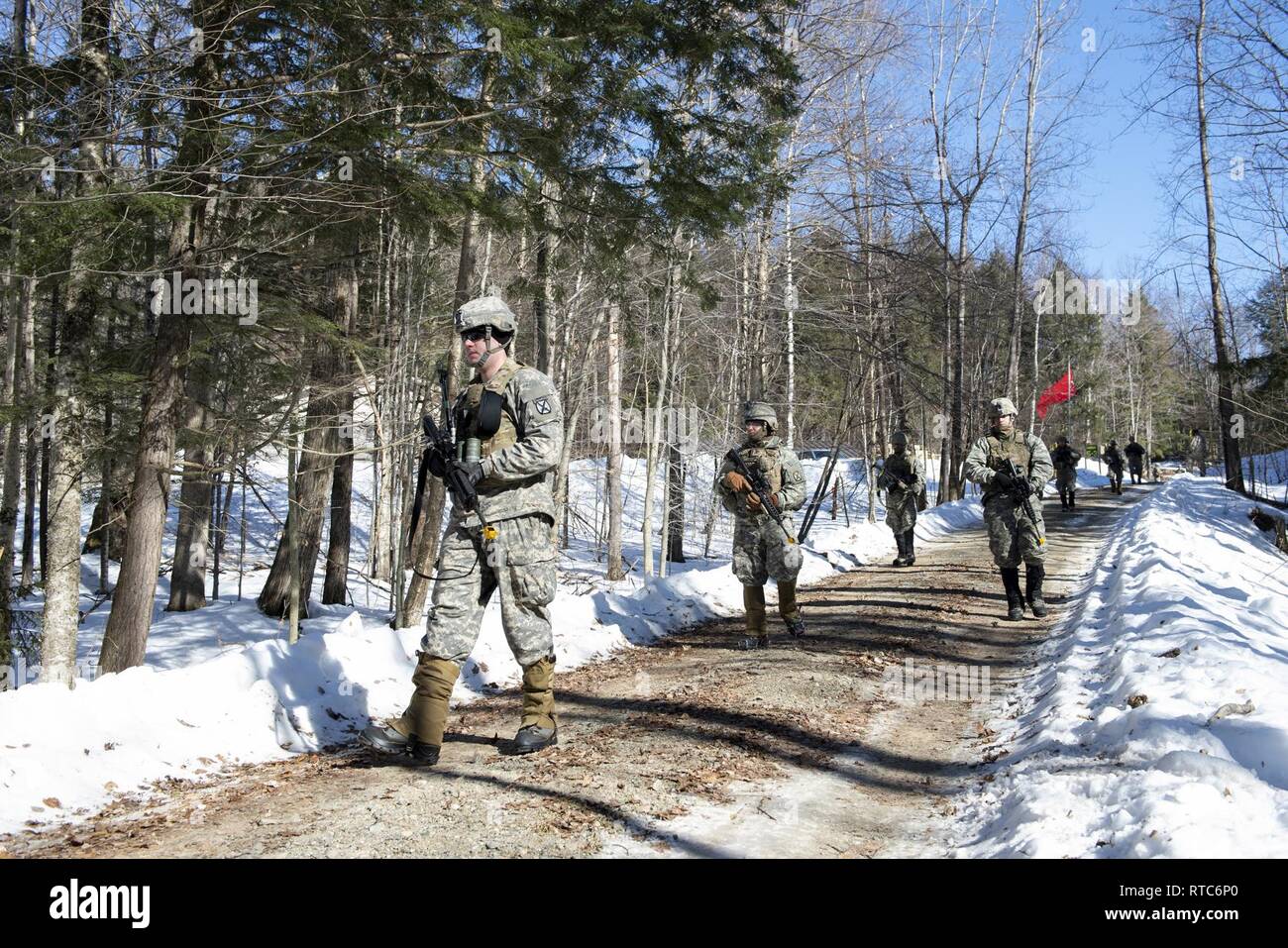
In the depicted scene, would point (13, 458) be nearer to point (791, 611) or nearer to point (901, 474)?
point (791, 611)

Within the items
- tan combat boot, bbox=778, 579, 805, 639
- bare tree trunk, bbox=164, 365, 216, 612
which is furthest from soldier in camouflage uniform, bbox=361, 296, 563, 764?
bare tree trunk, bbox=164, 365, 216, 612

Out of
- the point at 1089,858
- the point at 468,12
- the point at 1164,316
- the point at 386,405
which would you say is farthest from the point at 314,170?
the point at 1164,316

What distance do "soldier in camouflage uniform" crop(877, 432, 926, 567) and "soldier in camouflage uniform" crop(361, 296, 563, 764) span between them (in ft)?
37.2

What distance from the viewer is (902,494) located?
15.9 metres

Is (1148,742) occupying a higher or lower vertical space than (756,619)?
higher

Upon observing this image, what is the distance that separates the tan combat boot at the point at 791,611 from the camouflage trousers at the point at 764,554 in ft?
0.45

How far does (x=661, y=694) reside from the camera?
6590mm

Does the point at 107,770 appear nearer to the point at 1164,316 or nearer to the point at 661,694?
the point at 661,694

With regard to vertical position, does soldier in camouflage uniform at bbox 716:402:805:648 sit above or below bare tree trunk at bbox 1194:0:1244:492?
below

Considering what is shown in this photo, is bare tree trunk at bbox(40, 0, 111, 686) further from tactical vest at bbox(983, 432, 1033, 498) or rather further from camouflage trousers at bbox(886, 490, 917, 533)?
camouflage trousers at bbox(886, 490, 917, 533)

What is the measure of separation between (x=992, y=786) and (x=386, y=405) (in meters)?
12.5

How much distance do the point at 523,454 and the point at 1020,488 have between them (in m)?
6.83

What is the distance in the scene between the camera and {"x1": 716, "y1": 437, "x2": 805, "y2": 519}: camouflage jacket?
877 cm

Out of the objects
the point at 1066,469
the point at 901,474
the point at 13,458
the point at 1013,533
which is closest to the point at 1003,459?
the point at 1013,533
